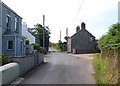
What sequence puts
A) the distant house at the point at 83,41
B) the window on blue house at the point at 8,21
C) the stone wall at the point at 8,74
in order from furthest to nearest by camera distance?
the distant house at the point at 83,41 → the window on blue house at the point at 8,21 → the stone wall at the point at 8,74

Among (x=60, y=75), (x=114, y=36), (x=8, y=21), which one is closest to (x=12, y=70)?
(x=60, y=75)

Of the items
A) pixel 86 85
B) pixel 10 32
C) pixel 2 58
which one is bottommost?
pixel 86 85

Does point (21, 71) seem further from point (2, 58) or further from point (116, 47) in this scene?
point (116, 47)

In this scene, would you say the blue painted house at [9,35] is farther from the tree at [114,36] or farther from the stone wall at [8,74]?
the tree at [114,36]

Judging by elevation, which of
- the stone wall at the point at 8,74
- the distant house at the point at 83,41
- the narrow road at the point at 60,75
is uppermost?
the distant house at the point at 83,41

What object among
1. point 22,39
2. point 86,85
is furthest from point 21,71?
point 22,39

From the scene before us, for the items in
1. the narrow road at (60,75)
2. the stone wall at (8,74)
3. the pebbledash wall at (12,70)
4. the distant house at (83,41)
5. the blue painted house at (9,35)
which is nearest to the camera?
the stone wall at (8,74)

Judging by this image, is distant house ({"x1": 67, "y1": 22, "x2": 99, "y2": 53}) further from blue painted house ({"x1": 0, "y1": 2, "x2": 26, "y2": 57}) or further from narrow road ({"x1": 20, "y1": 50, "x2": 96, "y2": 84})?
narrow road ({"x1": 20, "y1": 50, "x2": 96, "y2": 84})

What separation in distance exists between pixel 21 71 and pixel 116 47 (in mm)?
9098

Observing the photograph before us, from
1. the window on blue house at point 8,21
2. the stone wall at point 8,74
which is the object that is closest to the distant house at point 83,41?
the window on blue house at point 8,21

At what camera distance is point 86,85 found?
1712 cm

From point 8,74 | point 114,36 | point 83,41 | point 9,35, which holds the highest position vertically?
point 83,41

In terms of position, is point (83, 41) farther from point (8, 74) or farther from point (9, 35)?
point (8, 74)

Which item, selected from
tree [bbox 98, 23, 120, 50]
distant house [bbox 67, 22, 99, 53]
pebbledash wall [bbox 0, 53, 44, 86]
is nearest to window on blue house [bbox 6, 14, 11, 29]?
pebbledash wall [bbox 0, 53, 44, 86]
